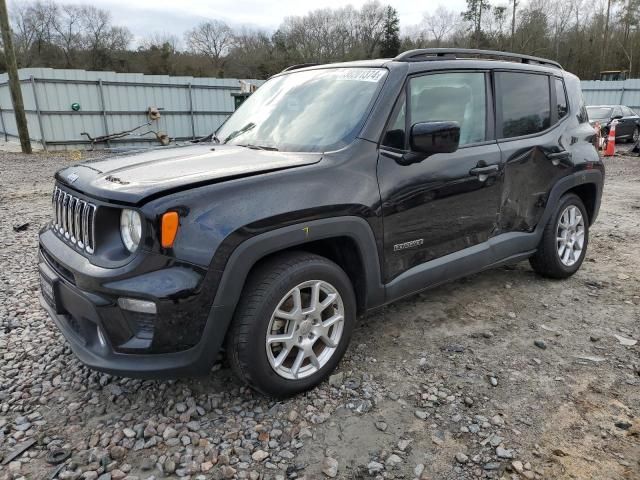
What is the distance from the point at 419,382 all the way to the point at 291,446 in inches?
35.9

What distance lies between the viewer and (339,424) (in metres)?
2.55

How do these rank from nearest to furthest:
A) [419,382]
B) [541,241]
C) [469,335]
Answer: [419,382] < [469,335] < [541,241]

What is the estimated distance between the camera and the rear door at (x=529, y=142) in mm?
3715

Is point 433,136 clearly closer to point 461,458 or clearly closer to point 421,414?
point 421,414

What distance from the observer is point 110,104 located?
55.3 feet

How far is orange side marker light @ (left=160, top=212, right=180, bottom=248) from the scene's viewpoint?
7.20ft

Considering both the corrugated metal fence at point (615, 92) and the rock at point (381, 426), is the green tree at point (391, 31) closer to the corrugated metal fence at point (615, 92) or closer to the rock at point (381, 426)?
the corrugated metal fence at point (615, 92)

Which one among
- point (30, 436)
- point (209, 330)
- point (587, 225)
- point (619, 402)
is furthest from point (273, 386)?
point (587, 225)

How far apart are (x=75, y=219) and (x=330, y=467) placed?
1.79 metres

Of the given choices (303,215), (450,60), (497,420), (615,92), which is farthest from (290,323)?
(615,92)

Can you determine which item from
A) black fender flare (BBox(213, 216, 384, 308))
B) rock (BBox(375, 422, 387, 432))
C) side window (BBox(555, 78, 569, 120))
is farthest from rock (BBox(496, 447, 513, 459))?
side window (BBox(555, 78, 569, 120))

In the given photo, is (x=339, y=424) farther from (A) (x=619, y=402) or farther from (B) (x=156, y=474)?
(A) (x=619, y=402)

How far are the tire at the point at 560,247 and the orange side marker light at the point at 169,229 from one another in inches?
127

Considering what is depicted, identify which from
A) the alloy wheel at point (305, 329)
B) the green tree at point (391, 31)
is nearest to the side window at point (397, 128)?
the alloy wheel at point (305, 329)
